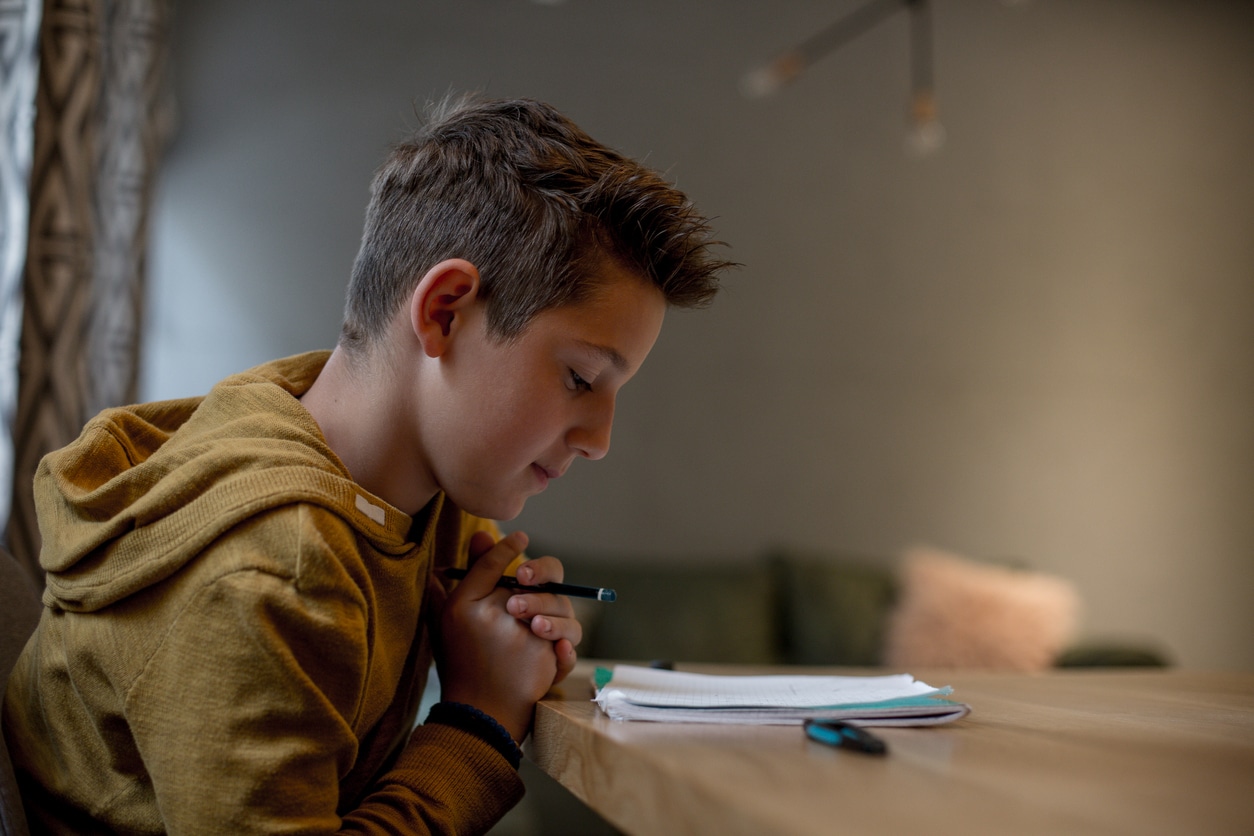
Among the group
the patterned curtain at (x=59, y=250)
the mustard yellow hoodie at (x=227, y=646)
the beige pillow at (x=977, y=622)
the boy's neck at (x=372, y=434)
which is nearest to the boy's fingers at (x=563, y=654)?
the mustard yellow hoodie at (x=227, y=646)

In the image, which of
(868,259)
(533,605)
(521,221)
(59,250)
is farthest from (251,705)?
(868,259)

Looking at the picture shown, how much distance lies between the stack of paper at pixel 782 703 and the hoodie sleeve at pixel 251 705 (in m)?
0.22

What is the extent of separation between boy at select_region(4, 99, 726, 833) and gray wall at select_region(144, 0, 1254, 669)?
73.1 inches

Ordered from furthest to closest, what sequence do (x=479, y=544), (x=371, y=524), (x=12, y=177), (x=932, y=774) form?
1. (x=12, y=177)
2. (x=479, y=544)
3. (x=371, y=524)
4. (x=932, y=774)

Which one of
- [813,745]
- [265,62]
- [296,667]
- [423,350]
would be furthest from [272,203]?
[813,745]

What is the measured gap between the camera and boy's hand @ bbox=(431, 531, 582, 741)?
890 millimetres

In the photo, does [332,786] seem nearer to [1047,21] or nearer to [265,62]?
[265,62]

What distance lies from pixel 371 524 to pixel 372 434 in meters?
0.15

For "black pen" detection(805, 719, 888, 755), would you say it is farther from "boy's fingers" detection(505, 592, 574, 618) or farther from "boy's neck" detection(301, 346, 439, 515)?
"boy's neck" detection(301, 346, 439, 515)

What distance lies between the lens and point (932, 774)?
0.58m

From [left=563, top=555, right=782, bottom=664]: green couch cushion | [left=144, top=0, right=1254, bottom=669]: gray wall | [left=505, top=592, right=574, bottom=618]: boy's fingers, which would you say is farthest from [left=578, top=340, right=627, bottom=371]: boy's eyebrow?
[left=144, top=0, right=1254, bottom=669]: gray wall

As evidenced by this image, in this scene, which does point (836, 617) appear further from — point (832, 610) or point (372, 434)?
point (372, 434)

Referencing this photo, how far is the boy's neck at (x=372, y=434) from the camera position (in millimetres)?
962

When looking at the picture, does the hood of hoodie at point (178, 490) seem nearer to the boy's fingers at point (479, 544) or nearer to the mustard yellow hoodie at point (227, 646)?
the mustard yellow hoodie at point (227, 646)
